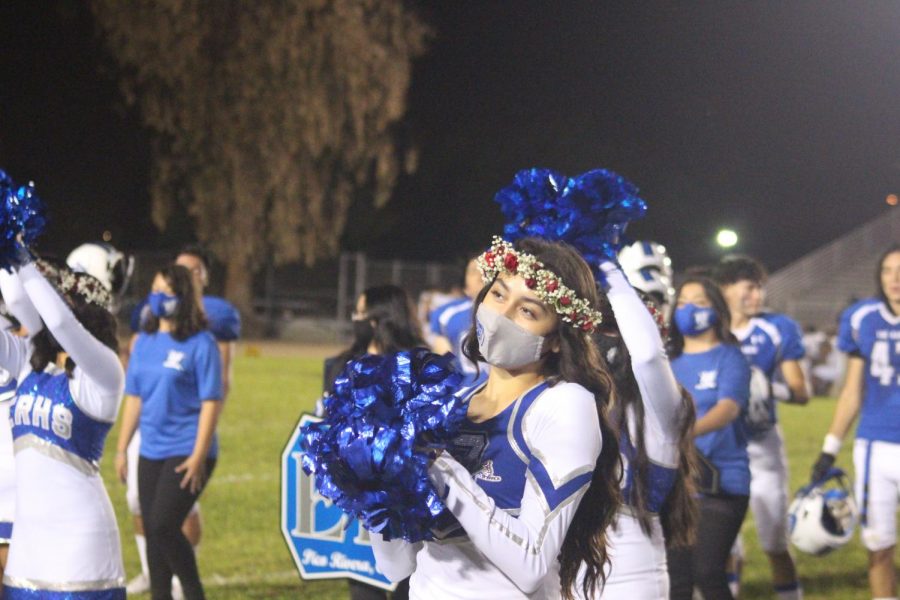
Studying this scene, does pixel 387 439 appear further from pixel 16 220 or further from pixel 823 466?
pixel 823 466

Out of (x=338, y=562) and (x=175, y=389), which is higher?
(x=175, y=389)

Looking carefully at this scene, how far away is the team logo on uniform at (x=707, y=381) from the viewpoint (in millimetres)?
5109

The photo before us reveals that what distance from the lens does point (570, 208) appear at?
9.58 ft

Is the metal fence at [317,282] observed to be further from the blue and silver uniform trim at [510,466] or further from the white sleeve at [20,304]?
the blue and silver uniform trim at [510,466]

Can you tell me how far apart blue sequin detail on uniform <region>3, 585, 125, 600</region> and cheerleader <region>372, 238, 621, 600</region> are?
4.36 ft

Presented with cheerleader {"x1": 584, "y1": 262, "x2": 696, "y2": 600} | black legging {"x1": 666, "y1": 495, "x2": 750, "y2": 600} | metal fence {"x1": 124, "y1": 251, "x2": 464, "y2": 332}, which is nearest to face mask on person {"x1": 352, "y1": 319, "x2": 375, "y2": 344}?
black legging {"x1": 666, "y1": 495, "x2": 750, "y2": 600}

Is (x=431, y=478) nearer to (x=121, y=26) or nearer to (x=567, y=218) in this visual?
(x=567, y=218)

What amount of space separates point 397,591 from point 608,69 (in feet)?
127

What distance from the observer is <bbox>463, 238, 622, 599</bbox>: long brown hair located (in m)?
2.64

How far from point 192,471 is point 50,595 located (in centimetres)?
189

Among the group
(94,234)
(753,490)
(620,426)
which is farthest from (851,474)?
(94,234)

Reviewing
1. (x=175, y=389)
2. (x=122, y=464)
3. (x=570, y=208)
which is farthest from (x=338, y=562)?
(x=570, y=208)

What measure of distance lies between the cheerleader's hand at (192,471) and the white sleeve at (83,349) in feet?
5.13

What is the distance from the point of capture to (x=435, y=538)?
2.47m
